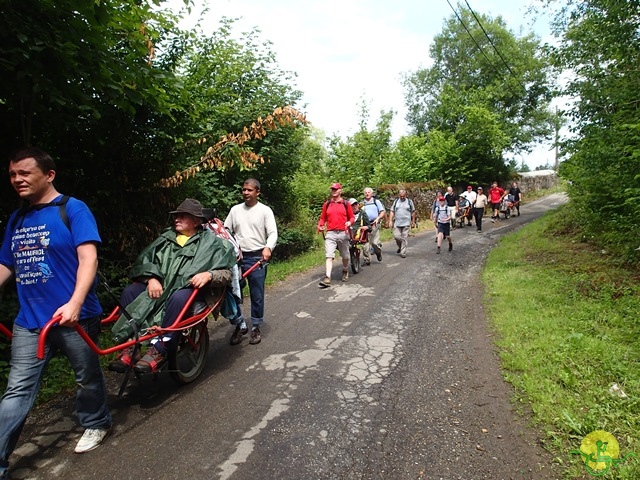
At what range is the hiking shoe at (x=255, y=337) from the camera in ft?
16.0

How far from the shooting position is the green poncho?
3.43m

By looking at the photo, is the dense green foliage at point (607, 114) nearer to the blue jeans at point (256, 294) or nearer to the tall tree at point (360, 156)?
the blue jeans at point (256, 294)

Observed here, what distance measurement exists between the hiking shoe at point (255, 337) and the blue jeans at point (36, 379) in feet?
6.73

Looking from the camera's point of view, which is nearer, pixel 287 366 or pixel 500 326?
pixel 287 366

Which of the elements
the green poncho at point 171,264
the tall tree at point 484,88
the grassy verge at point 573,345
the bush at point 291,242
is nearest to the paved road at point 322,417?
the grassy verge at point 573,345

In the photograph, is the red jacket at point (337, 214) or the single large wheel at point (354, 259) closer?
the red jacket at point (337, 214)

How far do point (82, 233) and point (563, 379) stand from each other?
4.24m

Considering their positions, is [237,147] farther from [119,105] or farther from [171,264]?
[171,264]

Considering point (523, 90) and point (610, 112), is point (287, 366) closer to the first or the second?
point (610, 112)

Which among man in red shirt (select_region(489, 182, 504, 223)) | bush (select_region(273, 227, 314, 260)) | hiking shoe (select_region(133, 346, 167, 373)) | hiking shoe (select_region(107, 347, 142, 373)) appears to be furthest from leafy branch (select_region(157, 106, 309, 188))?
man in red shirt (select_region(489, 182, 504, 223))

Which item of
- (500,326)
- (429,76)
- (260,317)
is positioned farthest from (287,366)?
(429,76)

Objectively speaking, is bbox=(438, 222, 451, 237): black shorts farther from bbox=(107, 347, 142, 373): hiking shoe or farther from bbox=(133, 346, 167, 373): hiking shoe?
bbox=(107, 347, 142, 373): hiking shoe

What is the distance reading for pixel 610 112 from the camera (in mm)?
8742

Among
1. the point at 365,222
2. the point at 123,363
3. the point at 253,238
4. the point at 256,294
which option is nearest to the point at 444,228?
the point at 365,222
